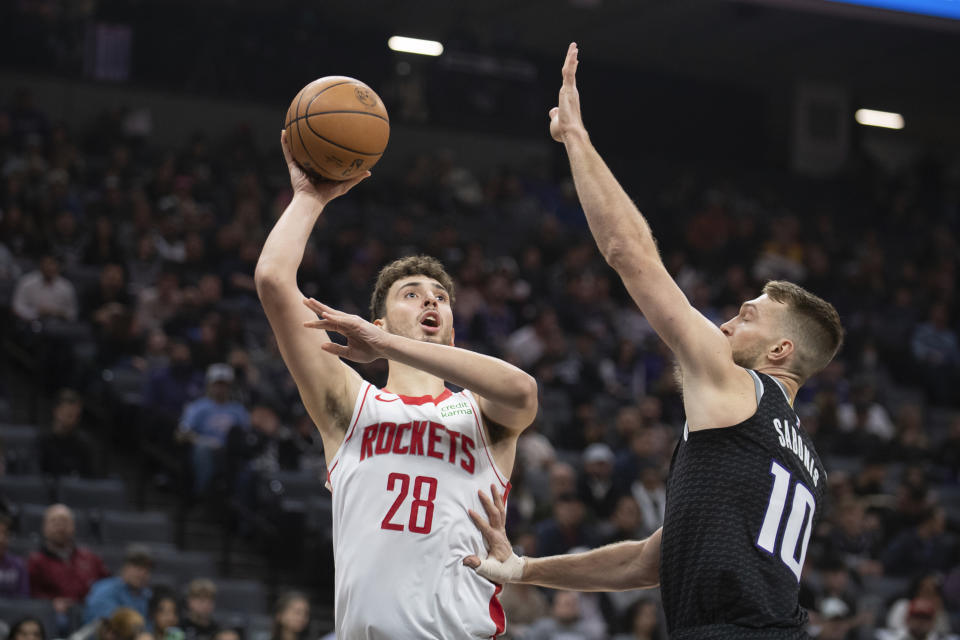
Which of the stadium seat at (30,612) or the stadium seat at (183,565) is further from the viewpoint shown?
Result: the stadium seat at (183,565)

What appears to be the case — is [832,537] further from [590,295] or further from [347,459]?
[347,459]

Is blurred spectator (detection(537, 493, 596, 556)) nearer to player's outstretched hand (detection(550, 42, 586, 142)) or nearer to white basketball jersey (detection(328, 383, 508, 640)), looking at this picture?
white basketball jersey (detection(328, 383, 508, 640))

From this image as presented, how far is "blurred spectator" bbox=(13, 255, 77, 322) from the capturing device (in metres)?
11.8

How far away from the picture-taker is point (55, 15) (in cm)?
1758

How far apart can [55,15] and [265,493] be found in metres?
10.3

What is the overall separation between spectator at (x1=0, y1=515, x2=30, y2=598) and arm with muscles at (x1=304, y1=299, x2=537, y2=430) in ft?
18.0

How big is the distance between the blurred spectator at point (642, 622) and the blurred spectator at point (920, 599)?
2249 mm

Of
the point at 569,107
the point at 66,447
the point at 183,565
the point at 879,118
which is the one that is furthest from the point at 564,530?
the point at 879,118

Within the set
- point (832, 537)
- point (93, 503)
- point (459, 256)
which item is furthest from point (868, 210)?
point (93, 503)

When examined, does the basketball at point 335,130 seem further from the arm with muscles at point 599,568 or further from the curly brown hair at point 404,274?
the arm with muscles at point 599,568

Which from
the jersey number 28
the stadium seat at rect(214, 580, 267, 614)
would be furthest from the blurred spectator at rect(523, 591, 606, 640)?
the jersey number 28

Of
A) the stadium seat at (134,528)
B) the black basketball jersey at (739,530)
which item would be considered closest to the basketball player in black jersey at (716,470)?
the black basketball jersey at (739,530)

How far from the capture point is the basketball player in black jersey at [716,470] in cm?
366

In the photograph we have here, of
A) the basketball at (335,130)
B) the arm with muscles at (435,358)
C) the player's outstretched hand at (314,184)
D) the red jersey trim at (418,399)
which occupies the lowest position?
the red jersey trim at (418,399)
